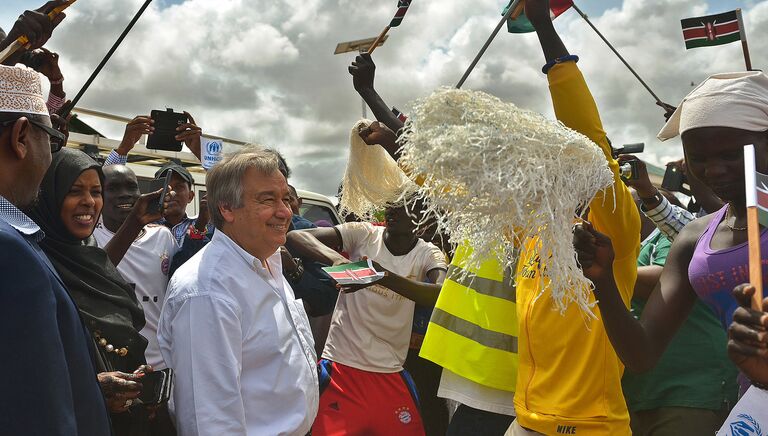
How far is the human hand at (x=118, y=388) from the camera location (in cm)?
215

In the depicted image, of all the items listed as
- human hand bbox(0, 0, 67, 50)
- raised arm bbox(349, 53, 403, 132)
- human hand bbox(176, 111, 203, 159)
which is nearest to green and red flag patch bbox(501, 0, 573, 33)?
raised arm bbox(349, 53, 403, 132)

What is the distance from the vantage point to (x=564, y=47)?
214 cm

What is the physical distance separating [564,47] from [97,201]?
1.96 metres

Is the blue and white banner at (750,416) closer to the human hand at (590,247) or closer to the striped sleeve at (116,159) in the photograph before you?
the human hand at (590,247)

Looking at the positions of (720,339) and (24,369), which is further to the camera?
(720,339)

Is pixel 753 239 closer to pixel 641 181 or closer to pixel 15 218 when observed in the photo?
pixel 15 218

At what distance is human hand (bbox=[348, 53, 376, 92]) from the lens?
3180mm

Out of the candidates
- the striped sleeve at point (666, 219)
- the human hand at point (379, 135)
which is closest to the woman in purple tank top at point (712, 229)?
the human hand at point (379, 135)

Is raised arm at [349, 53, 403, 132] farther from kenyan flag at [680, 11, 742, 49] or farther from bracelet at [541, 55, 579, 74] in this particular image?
kenyan flag at [680, 11, 742, 49]

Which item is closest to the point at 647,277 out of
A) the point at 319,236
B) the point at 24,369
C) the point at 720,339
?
the point at 720,339

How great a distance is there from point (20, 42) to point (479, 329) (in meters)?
2.20

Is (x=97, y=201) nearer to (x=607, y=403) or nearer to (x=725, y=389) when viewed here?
(x=607, y=403)

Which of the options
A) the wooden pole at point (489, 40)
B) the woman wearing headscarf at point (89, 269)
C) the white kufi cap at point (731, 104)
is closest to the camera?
the white kufi cap at point (731, 104)

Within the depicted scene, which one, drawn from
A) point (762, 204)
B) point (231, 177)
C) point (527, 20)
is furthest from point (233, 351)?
Result: point (527, 20)
